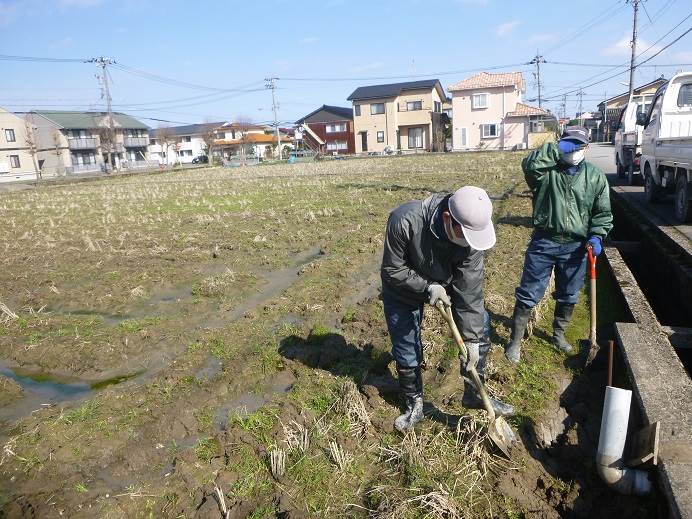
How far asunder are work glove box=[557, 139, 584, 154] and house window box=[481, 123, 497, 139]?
39421mm

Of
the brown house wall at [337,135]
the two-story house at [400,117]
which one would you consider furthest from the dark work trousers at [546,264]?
the brown house wall at [337,135]

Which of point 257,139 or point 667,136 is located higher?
point 257,139

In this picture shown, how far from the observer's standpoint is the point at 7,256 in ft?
30.3

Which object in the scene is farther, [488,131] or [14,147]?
[14,147]

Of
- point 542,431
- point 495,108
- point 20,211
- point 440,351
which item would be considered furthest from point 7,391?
point 495,108

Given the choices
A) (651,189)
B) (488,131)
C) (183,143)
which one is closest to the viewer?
(651,189)

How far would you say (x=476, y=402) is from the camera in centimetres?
367

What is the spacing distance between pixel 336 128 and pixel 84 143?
2559 centimetres

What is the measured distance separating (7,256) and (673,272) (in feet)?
35.3

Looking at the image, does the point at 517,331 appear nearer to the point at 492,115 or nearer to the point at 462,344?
the point at 462,344

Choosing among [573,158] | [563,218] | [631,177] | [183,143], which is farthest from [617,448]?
[183,143]

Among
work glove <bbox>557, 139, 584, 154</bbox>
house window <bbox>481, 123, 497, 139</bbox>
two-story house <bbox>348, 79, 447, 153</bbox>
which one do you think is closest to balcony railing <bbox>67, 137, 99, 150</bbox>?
two-story house <bbox>348, 79, 447, 153</bbox>

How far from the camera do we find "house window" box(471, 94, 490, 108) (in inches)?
1587

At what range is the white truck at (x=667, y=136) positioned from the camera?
8.11 meters
